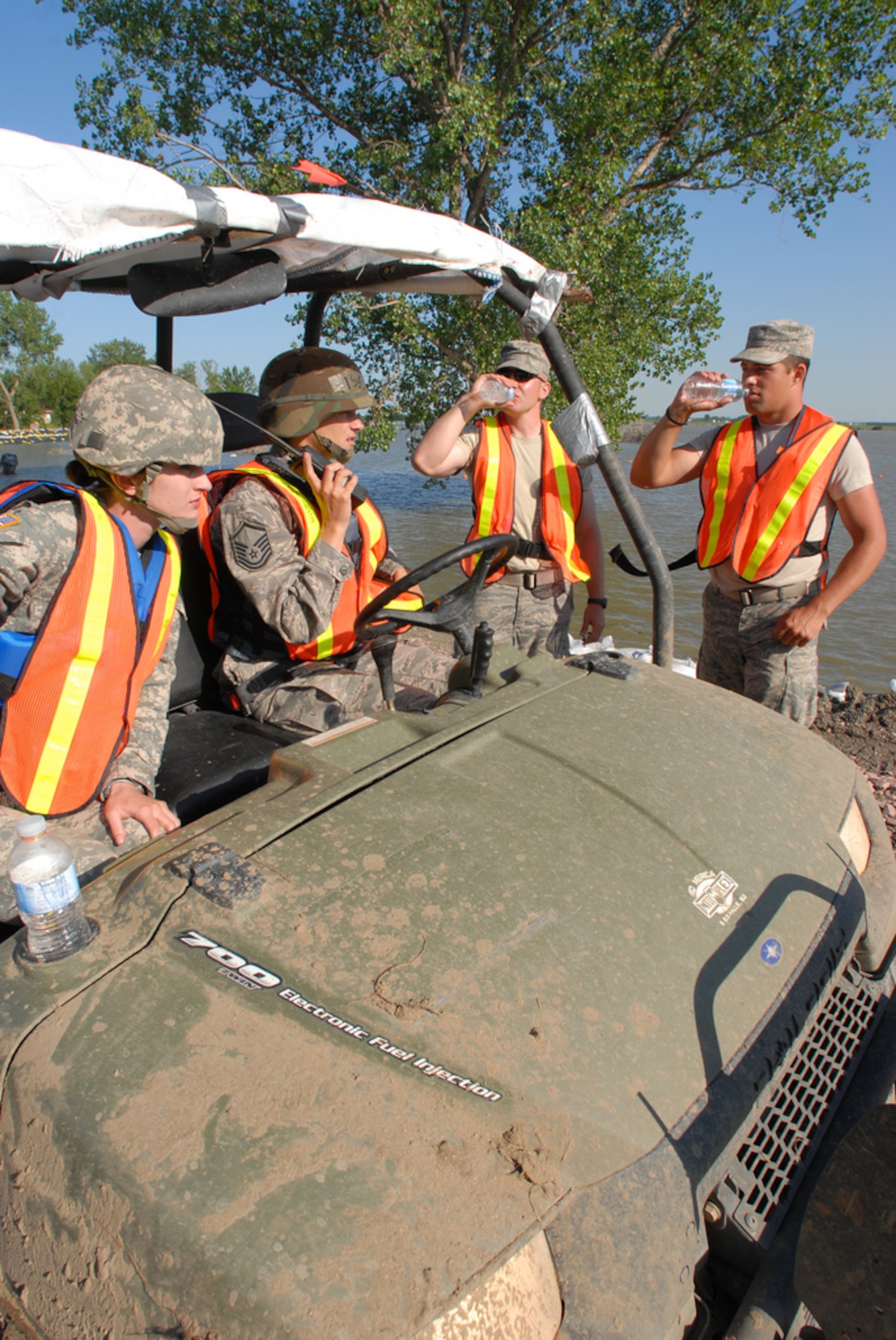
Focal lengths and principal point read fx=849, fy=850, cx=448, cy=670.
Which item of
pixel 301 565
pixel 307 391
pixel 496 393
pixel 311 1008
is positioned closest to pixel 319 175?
pixel 307 391

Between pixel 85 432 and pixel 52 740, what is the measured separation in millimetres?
830

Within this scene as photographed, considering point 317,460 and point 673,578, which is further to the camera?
point 673,578

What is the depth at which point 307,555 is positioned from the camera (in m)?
3.13

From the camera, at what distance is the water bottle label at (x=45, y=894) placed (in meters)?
1.43

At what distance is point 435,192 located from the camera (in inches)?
499

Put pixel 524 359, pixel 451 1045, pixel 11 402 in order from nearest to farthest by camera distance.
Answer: pixel 451 1045 < pixel 524 359 < pixel 11 402

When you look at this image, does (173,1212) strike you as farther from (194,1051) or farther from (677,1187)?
(677,1187)

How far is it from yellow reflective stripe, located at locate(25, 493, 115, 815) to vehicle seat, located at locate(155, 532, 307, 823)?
355mm

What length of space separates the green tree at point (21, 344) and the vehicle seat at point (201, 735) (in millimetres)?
51944

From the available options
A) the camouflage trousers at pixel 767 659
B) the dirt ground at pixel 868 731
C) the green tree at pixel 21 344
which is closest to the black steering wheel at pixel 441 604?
the camouflage trousers at pixel 767 659

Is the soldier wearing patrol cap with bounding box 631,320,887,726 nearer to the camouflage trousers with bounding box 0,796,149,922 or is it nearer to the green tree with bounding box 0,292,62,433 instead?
the camouflage trousers with bounding box 0,796,149,922

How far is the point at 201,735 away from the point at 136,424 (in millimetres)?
1035

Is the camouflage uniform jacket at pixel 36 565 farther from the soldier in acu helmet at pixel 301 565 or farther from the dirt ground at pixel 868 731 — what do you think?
the dirt ground at pixel 868 731

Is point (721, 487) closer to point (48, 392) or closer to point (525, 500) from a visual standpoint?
point (525, 500)
